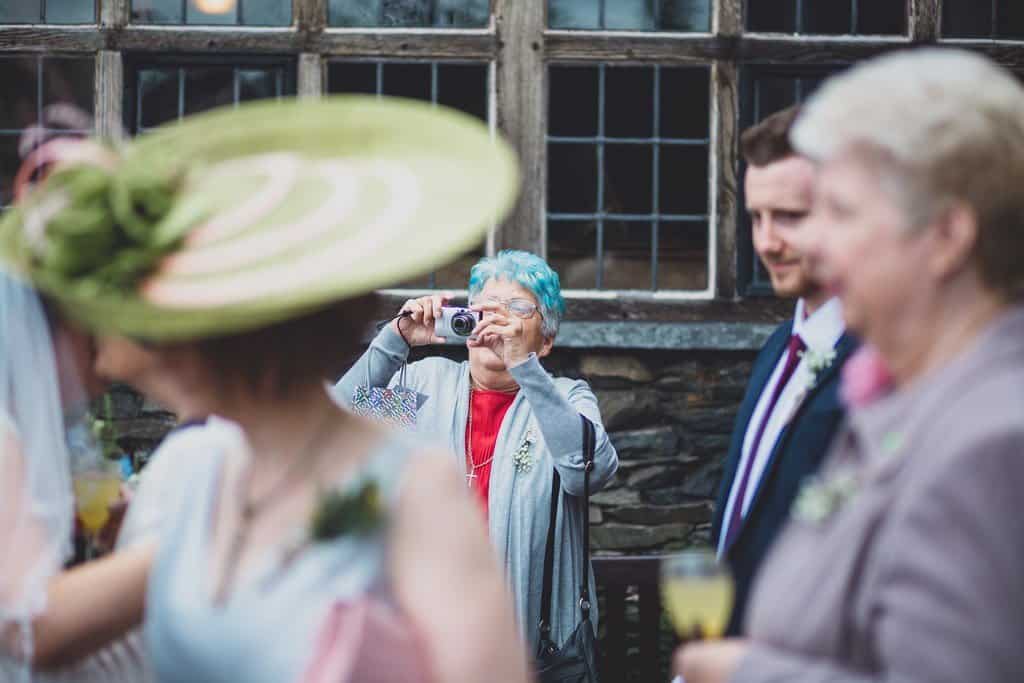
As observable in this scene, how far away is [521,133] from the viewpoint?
6.70m

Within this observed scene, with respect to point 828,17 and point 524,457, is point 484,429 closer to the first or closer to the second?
point 524,457

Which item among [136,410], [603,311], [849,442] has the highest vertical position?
[849,442]

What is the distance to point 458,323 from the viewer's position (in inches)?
161

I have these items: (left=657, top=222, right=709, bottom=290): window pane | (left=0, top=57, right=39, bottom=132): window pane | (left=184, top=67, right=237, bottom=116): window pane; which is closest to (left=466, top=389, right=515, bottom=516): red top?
(left=657, top=222, right=709, bottom=290): window pane

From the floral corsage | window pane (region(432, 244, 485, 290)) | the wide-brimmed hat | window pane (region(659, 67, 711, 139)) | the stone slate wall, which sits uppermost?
window pane (region(659, 67, 711, 139))

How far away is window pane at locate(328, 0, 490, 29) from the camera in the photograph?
265 inches

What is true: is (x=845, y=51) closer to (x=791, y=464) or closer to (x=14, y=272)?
(x=791, y=464)

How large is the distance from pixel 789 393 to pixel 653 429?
13.3ft

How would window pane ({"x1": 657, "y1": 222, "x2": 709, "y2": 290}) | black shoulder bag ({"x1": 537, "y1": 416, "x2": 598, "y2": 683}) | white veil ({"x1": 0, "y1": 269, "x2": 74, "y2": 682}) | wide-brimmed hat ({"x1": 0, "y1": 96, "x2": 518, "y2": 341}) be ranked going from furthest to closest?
window pane ({"x1": 657, "y1": 222, "x2": 709, "y2": 290}) → black shoulder bag ({"x1": 537, "y1": 416, "x2": 598, "y2": 683}) → white veil ({"x1": 0, "y1": 269, "x2": 74, "y2": 682}) → wide-brimmed hat ({"x1": 0, "y1": 96, "x2": 518, "y2": 341})

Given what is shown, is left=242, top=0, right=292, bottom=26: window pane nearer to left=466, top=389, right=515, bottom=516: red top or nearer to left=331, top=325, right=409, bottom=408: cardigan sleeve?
left=331, top=325, right=409, bottom=408: cardigan sleeve

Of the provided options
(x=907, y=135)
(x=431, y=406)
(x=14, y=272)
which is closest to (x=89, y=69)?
(x=431, y=406)

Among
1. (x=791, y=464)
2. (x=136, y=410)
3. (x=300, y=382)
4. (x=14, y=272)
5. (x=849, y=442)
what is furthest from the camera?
(x=136, y=410)

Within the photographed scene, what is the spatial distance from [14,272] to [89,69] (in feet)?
16.0

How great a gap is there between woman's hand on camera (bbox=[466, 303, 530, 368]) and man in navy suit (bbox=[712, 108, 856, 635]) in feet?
3.84
